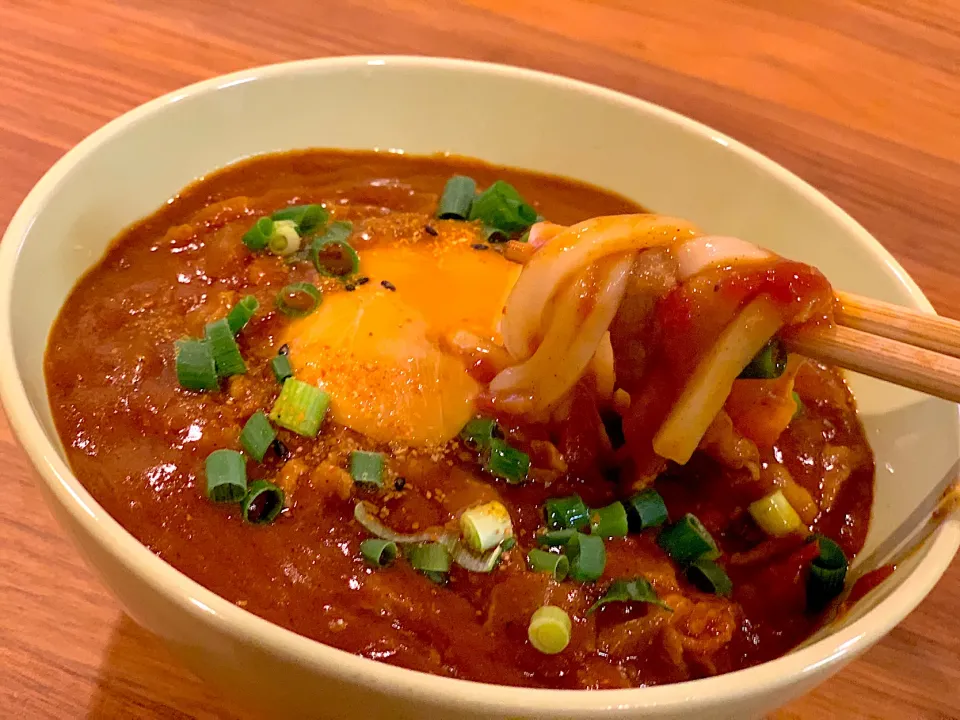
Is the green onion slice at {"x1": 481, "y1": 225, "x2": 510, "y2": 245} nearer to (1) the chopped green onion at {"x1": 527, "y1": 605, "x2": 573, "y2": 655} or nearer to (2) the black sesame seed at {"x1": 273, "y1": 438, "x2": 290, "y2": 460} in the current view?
(2) the black sesame seed at {"x1": 273, "y1": 438, "x2": 290, "y2": 460}

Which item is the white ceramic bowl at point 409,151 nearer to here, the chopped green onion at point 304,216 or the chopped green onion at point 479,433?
the chopped green onion at point 304,216

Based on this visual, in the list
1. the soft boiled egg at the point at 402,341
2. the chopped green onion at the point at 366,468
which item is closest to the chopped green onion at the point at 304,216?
the soft boiled egg at the point at 402,341

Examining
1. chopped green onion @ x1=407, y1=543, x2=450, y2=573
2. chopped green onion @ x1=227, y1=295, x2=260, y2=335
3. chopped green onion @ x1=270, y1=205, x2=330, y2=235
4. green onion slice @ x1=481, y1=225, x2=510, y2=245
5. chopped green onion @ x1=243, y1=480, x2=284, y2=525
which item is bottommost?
chopped green onion @ x1=243, y1=480, x2=284, y2=525

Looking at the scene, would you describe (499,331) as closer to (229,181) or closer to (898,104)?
(229,181)

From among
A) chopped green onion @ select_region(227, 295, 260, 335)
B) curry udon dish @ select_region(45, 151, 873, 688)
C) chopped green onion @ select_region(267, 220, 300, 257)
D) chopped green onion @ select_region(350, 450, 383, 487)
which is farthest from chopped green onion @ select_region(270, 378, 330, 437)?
chopped green onion @ select_region(267, 220, 300, 257)

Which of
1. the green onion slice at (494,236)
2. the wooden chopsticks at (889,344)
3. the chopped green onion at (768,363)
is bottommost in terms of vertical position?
the green onion slice at (494,236)

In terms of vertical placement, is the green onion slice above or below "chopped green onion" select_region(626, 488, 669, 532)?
above
